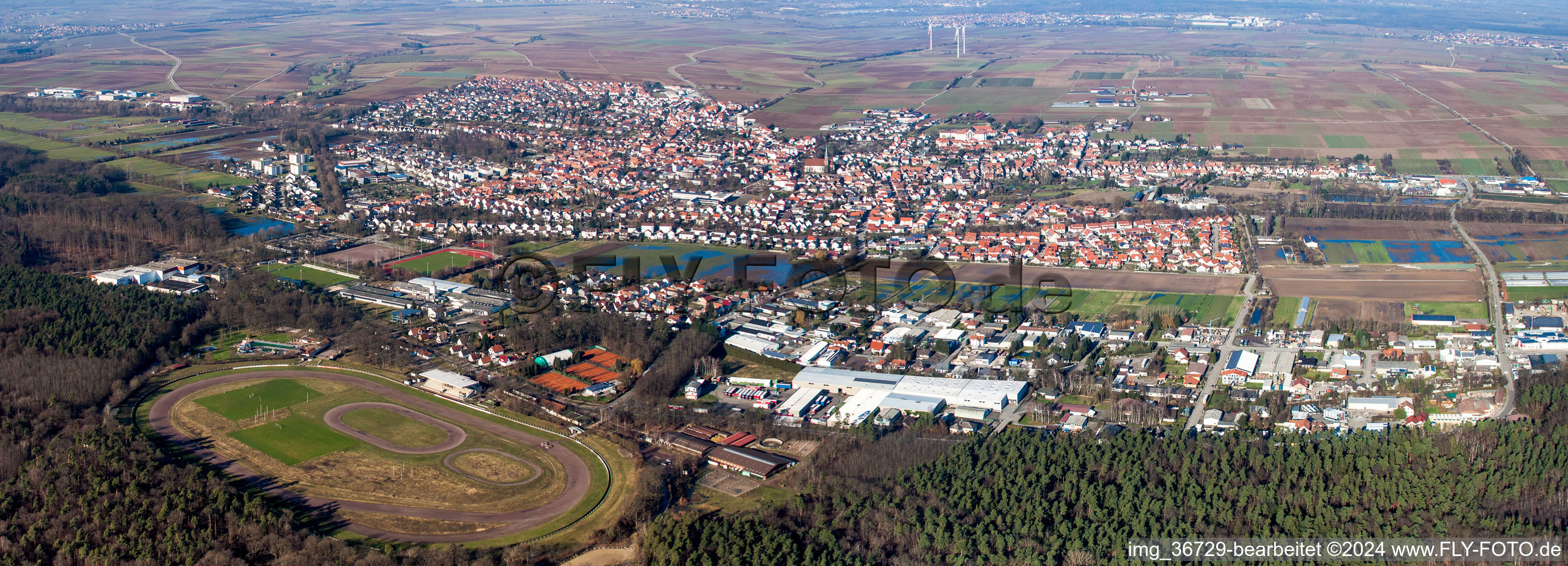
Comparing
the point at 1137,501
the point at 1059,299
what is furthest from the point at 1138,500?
the point at 1059,299

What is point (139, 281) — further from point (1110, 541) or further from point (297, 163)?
point (1110, 541)

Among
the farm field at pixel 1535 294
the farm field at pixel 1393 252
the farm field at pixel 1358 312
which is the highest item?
the farm field at pixel 1358 312

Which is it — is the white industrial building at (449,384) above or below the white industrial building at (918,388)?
above

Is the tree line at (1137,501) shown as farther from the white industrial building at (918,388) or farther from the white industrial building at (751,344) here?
the white industrial building at (751,344)

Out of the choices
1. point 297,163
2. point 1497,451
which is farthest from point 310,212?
point 1497,451

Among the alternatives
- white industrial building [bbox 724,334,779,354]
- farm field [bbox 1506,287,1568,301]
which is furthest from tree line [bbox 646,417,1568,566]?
farm field [bbox 1506,287,1568,301]

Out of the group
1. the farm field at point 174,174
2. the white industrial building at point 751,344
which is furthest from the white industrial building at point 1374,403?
the farm field at point 174,174

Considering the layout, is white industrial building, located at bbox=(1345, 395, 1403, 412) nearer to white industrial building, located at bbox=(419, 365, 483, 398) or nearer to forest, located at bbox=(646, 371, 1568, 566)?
forest, located at bbox=(646, 371, 1568, 566)
